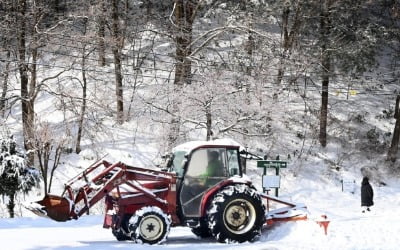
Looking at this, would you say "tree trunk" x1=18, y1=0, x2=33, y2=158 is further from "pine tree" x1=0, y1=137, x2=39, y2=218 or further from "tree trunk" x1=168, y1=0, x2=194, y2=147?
"pine tree" x1=0, y1=137, x2=39, y2=218

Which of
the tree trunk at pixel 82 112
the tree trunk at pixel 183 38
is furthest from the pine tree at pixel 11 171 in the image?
the tree trunk at pixel 183 38

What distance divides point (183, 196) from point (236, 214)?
1.03 metres

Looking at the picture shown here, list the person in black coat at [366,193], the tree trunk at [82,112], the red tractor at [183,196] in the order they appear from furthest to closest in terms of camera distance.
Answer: the tree trunk at [82,112] < the person in black coat at [366,193] < the red tractor at [183,196]

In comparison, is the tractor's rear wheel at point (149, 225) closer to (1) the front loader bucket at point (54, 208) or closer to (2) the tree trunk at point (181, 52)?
(1) the front loader bucket at point (54, 208)

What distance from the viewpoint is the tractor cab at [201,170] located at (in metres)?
10.7

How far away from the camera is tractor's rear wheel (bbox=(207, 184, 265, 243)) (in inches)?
410

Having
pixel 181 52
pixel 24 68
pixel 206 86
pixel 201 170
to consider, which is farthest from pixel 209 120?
pixel 201 170

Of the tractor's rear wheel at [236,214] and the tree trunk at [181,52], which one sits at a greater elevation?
the tree trunk at [181,52]

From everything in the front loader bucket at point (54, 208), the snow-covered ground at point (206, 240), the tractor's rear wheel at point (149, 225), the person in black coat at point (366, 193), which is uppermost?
the front loader bucket at point (54, 208)

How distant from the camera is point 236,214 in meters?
10.7

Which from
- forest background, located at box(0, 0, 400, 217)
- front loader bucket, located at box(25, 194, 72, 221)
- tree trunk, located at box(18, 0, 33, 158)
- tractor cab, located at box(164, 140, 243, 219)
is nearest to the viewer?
front loader bucket, located at box(25, 194, 72, 221)

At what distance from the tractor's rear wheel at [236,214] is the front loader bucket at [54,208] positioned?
249cm

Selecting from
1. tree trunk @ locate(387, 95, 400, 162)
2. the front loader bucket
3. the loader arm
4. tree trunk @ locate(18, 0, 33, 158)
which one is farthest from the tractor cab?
tree trunk @ locate(387, 95, 400, 162)

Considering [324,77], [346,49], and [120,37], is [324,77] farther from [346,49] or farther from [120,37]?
[120,37]
